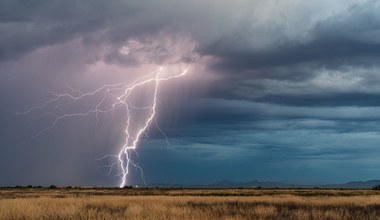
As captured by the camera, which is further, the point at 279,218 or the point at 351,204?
the point at 351,204

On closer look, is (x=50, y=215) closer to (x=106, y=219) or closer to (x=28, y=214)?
(x=28, y=214)

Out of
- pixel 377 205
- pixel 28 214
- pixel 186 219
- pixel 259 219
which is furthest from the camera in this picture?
pixel 377 205

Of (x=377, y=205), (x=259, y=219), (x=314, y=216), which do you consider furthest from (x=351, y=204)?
(x=259, y=219)

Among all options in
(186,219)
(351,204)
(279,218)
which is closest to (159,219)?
(186,219)

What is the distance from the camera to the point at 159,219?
59.6 feet

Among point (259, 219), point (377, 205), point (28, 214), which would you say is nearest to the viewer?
point (259, 219)

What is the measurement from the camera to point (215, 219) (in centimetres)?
1797

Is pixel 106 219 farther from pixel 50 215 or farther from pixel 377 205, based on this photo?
pixel 377 205

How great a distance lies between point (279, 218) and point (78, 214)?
8.68 metres

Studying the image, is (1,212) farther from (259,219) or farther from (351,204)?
(351,204)

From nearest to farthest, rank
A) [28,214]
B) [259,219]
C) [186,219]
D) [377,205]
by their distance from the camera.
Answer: [186,219]
[259,219]
[28,214]
[377,205]

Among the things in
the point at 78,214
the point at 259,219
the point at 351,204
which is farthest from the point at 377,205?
the point at 78,214

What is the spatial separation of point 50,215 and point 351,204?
1937 cm

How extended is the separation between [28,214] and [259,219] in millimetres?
9577
